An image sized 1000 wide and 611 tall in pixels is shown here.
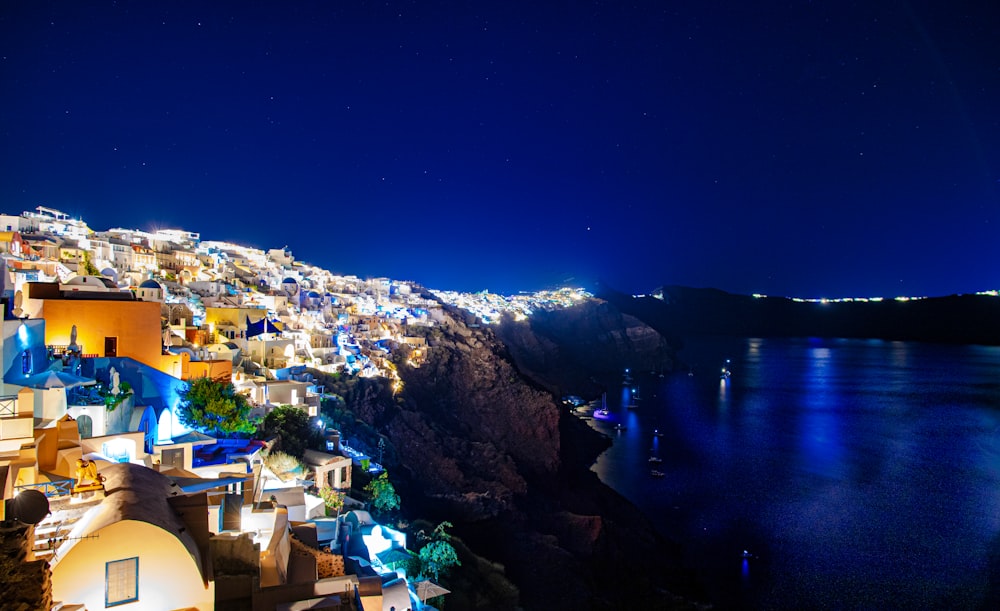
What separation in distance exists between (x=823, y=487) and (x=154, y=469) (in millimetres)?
34351

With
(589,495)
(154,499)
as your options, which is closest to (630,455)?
(589,495)

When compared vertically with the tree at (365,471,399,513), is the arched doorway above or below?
above

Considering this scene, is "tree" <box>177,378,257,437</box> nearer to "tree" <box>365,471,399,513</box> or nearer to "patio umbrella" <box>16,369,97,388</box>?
"patio umbrella" <box>16,369,97,388</box>

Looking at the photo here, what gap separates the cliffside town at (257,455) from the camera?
22.9ft

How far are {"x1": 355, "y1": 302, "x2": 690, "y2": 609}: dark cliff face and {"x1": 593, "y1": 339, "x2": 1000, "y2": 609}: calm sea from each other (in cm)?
256

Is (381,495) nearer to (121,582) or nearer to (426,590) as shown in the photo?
(426,590)

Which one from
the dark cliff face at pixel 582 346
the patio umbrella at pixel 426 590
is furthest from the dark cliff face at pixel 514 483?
the dark cliff face at pixel 582 346

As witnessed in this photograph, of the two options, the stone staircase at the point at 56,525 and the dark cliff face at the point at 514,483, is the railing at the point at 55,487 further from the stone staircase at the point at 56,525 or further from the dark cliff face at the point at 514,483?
the dark cliff face at the point at 514,483

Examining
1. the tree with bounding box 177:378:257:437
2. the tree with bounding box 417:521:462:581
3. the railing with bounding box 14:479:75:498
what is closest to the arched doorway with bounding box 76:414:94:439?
the tree with bounding box 177:378:257:437

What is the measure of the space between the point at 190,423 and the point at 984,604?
26.9 meters

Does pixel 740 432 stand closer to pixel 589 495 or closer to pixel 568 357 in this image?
pixel 589 495

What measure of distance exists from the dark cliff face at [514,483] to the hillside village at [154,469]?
4734mm

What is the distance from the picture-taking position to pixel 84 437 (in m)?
11.3

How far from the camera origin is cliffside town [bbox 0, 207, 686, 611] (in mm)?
6973
